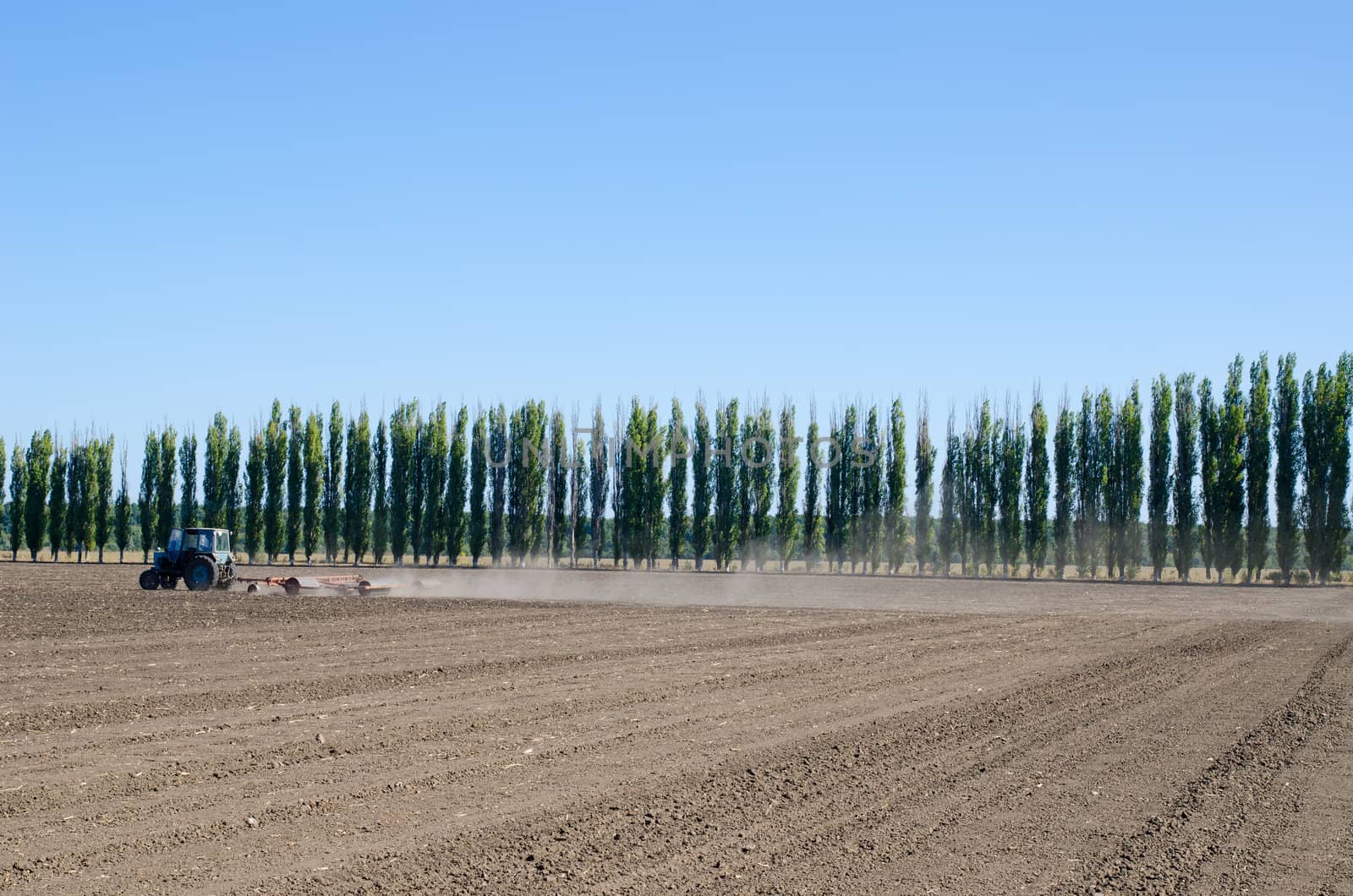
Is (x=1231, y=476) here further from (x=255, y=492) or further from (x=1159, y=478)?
(x=255, y=492)

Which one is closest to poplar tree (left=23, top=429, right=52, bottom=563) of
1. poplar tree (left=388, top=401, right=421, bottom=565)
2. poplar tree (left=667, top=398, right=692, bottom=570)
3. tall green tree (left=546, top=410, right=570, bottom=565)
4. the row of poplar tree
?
A: the row of poplar tree

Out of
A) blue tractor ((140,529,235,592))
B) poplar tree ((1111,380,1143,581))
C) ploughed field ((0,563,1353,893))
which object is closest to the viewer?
ploughed field ((0,563,1353,893))

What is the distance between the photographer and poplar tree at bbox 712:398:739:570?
82688mm

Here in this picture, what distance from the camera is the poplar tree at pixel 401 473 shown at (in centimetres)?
8469

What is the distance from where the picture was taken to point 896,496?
8062 cm

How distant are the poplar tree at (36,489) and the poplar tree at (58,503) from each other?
0.38m

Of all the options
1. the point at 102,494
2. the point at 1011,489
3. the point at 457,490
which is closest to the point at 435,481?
the point at 457,490

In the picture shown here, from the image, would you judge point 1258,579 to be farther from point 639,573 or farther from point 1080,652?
point 1080,652

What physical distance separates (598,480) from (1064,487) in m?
32.6

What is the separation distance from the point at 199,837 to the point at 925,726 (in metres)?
7.96

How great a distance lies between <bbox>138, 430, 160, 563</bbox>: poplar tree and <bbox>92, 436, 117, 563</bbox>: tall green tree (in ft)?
8.12

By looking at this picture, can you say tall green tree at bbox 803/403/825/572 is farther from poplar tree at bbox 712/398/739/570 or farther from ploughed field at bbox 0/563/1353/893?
ploughed field at bbox 0/563/1353/893

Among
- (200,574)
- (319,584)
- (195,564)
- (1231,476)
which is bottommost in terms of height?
(319,584)

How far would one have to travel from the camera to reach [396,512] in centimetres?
8512
